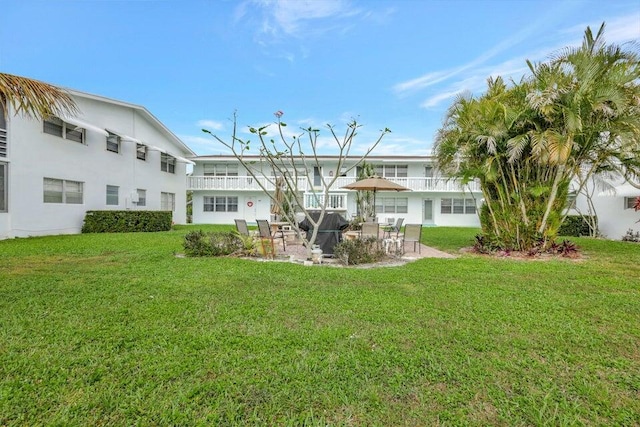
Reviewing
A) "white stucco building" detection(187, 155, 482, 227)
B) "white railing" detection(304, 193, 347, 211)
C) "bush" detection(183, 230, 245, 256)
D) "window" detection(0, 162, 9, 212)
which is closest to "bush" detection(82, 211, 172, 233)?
"window" detection(0, 162, 9, 212)

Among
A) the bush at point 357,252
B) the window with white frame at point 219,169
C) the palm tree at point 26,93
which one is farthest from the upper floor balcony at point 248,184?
the palm tree at point 26,93

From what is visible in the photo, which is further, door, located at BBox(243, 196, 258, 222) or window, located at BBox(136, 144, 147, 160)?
door, located at BBox(243, 196, 258, 222)

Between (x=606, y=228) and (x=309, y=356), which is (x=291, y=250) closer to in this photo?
(x=309, y=356)

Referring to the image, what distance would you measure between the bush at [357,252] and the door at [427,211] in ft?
60.8

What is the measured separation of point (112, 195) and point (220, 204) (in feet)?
31.9

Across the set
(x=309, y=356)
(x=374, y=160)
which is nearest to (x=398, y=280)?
(x=309, y=356)

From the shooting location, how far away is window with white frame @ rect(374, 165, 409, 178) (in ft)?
87.9

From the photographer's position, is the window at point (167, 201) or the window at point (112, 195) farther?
the window at point (167, 201)

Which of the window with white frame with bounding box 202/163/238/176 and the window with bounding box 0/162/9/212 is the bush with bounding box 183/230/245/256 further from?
the window with white frame with bounding box 202/163/238/176

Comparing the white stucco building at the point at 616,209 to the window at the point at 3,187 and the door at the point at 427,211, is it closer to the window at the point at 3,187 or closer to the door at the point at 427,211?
the door at the point at 427,211

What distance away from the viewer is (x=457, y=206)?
26.3 metres

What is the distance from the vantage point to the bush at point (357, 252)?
8.24m

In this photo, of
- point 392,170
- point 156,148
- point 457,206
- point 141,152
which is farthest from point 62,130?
point 457,206

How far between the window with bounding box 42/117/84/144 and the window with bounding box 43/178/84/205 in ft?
6.19
